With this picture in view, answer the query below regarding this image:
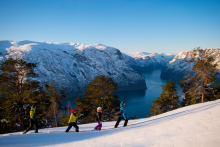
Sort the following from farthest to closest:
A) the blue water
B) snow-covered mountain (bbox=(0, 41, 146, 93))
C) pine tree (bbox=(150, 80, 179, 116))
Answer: snow-covered mountain (bbox=(0, 41, 146, 93)) < the blue water < pine tree (bbox=(150, 80, 179, 116))

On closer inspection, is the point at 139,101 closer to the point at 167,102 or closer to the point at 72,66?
the point at 167,102

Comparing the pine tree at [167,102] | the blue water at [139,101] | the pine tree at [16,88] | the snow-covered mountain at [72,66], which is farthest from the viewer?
the snow-covered mountain at [72,66]

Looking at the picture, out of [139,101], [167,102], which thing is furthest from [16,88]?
[139,101]

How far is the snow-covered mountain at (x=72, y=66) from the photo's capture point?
123m

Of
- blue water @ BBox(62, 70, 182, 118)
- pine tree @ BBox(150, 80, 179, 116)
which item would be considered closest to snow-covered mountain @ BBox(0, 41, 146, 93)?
blue water @ BBox(62, 70, 182, 118)

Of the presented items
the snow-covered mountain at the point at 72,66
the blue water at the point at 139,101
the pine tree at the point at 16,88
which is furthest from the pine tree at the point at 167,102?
the snow-covered mountain at the point at 72,66

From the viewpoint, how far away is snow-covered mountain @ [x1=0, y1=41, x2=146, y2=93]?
123 metres

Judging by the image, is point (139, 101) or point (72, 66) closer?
point (139, 101)

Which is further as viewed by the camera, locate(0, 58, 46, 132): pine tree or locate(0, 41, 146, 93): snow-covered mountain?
locate(0, 41, 146, 93): snow-covered mountain

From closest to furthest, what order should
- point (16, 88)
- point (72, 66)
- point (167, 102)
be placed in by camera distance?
point (16, 88) < point (167, 102) < point (72, 66)

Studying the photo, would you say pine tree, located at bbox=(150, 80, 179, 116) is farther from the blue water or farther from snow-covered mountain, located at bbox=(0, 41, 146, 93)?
snow-covered mountain, located at bbox=(0, 41, 146, 93)

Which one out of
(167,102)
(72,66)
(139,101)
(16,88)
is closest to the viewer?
(16,88)

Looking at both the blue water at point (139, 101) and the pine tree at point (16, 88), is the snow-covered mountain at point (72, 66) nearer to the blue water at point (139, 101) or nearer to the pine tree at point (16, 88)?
the blue water at point (139, 101)

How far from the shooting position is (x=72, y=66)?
147875 millimetres
